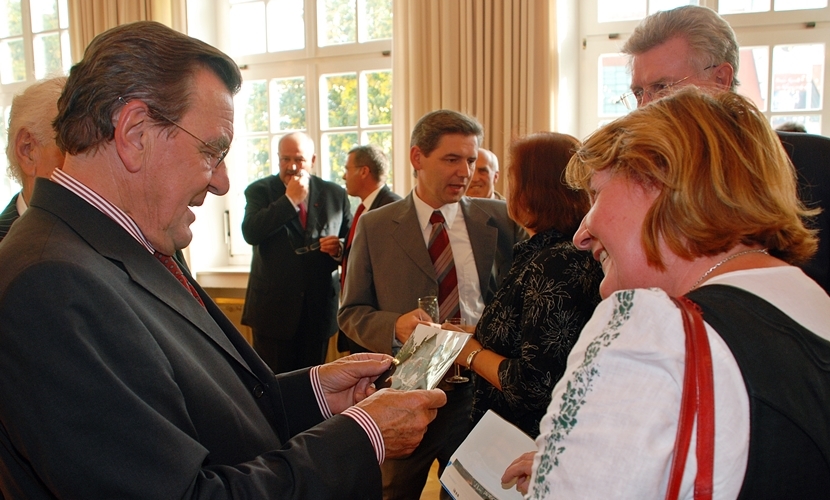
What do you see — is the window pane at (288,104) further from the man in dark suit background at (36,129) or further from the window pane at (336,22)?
the man in dark suit background at (36,129)

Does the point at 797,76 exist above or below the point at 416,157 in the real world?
above

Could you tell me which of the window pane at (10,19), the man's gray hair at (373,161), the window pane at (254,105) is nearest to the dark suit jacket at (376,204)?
the man's gray hair at (373,161)

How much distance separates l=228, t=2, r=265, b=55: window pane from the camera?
239 inches

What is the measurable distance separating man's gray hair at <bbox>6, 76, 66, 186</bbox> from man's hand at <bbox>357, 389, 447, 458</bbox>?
1.36 meters

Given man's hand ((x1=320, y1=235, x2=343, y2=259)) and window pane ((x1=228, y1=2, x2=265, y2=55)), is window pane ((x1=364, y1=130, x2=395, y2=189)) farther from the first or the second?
man's hand ((x1=320, y1=235, x2=343, y2=259))

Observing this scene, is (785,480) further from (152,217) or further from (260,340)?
(260,340)

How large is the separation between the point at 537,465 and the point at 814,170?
5.01ft

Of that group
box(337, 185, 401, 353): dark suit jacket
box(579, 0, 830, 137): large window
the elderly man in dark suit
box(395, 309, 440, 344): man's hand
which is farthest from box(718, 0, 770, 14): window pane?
the elderly man in dark suit

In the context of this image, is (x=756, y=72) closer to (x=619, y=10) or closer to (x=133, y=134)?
(x=619, y=10)

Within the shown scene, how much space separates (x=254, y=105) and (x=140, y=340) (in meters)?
5.50

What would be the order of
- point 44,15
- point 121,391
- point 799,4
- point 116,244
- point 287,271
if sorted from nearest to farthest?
point 121,391 < point 116,244 < point 287,271 < point 799,4 < point 44,15

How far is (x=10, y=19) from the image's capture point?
712cm

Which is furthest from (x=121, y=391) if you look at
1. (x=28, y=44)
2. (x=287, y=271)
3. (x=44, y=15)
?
(x=28, y=44)

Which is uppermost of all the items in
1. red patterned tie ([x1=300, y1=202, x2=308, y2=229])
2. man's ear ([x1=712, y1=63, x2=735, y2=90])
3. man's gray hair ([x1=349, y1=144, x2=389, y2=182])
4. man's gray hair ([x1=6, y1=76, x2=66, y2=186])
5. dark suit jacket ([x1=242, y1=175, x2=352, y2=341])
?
man's ear ([x1=712, y1=63, x2=735, y2=90])
